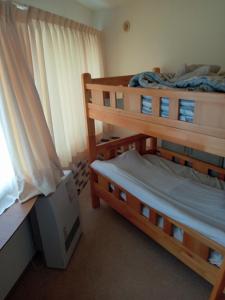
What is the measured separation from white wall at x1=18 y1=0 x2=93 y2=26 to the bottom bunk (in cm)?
137

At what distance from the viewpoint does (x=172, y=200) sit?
1540mm

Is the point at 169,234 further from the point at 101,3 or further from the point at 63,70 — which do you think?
the point at 101,3

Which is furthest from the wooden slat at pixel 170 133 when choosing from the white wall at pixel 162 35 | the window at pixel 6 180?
the white wall at pixel 162 35

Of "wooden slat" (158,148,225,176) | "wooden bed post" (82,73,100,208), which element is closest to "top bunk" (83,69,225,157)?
"wooden bed post" (82,73,100,208)

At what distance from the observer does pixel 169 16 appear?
2.15 metres

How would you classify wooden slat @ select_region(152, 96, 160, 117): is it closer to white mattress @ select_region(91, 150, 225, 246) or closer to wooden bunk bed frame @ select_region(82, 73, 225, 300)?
wooden bunk bed frame @ select_region(82, 73, 225, 300)

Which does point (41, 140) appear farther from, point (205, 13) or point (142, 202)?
point (205, 13)

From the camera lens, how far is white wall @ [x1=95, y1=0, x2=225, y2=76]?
6.33 feet

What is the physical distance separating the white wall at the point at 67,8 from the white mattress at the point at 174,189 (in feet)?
4.85

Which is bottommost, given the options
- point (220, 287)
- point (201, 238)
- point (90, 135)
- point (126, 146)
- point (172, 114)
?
point (220, 287)

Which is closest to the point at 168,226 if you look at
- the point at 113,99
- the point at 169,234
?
the point at 169,234

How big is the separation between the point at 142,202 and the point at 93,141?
2.64ft

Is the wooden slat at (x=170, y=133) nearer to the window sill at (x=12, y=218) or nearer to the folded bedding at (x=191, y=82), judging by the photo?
the folded bedding at (x=191, y=82)

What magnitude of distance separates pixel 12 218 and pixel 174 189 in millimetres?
1191
